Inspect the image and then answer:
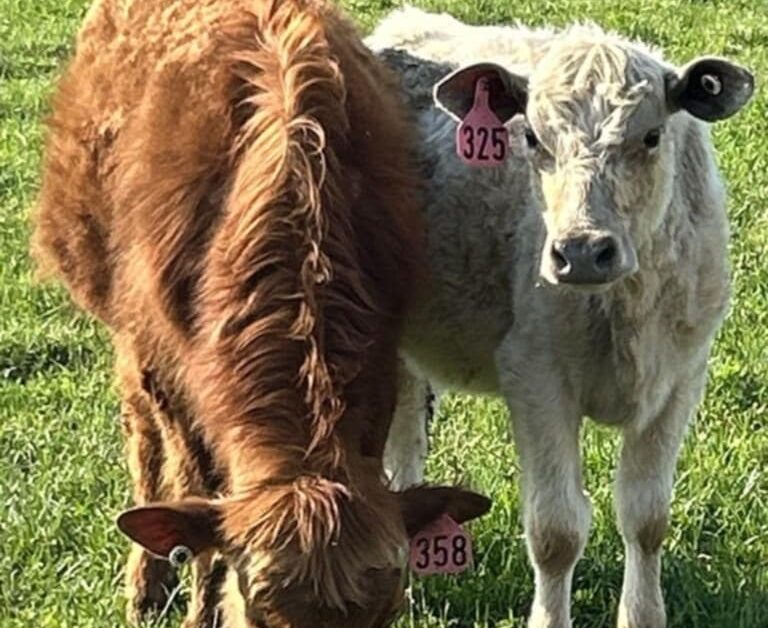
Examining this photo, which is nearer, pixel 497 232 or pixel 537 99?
pixel 537 99

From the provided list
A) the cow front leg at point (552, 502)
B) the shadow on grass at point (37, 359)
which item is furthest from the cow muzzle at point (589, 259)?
the shadow on grass at point (37, 359)

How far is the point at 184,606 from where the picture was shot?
5.40 metres

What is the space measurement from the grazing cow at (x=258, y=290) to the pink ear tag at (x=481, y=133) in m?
0.18

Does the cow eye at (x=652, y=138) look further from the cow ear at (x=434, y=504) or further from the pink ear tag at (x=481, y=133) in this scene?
the cow ear at (x=434, y=504)

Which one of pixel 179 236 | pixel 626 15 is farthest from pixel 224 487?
pixel 626 15

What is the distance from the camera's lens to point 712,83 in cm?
471

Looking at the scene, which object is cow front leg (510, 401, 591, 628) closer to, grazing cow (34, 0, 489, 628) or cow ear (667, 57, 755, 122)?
grazing cow (34, 0, 489, 628)

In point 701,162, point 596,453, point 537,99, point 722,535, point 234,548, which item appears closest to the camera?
point 234,548

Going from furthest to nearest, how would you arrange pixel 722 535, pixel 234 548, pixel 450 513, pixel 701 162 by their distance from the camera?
pixel 722 535, pixel 701 162, pixel 450 513, pixel 234 548

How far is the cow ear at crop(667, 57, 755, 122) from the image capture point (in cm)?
469

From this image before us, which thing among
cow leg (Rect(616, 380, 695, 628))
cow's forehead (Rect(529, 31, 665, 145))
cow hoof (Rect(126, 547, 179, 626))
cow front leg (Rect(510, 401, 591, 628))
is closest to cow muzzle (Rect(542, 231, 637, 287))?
cow's forehead (Rect(529, 31, 665, 145))

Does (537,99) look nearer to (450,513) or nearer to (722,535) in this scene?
(450,513)

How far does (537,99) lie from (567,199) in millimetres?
439

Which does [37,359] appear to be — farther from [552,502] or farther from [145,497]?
[552,502]
